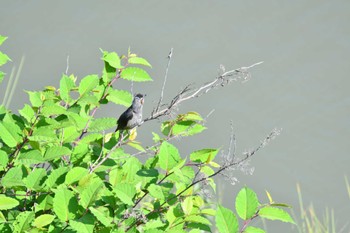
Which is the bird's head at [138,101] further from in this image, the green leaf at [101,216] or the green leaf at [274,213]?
the green leaf at [274,213]

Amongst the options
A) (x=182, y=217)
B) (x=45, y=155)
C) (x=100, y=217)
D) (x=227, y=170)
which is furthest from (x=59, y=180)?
(x=227, y=170)

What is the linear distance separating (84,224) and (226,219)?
0.35m

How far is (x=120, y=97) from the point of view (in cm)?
184

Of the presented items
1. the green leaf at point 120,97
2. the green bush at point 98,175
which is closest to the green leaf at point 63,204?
the green bush at point 98,175

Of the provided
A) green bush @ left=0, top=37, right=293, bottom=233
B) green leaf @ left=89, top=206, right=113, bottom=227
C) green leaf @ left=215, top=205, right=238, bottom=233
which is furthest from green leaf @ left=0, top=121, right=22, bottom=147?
green leaf @ left=215, top=205, right=238, bottom=233

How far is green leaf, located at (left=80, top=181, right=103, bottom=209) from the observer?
4.99ft

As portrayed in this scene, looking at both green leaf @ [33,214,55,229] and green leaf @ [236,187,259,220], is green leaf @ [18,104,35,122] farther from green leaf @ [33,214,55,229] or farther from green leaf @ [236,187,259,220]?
green leaf @ [236,187,259,220]

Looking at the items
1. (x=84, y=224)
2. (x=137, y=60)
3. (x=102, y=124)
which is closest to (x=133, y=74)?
(x=137, y=60)

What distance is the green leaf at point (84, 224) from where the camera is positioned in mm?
1479

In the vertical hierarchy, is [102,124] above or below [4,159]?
above

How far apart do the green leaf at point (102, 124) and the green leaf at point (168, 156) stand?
0.68 feet

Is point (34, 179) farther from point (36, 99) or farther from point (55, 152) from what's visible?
point (36, 99)

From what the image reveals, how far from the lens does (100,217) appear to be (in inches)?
58.6

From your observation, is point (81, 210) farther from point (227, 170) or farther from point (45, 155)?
point (227, 170)
